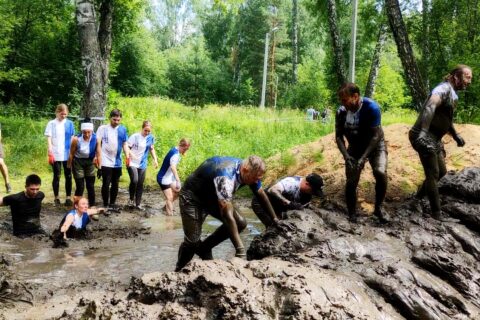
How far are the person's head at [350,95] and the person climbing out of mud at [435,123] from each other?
86 centimetres

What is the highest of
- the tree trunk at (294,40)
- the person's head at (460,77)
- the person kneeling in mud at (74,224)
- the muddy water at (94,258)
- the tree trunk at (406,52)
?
the tree trunk at (294,40)

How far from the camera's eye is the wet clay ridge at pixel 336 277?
147 inches

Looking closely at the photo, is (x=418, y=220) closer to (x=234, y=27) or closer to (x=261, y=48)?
(x=261, y=48)

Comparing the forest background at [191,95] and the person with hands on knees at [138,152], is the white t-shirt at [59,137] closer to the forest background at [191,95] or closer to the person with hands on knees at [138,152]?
the person with hands on knees at [138,152]

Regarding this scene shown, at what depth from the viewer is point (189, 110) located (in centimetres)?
2458

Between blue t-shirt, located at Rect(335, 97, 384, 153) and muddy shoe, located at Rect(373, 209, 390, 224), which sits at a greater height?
blue t-shirt, located at Rect(335, 97, 384, 153)

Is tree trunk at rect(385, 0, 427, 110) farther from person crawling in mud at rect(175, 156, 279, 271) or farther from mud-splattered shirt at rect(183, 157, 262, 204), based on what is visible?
mud-splattered shirt at rect(183, 157, 262, 204)

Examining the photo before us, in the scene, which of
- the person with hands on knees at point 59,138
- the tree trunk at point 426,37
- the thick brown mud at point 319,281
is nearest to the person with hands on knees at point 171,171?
the person with hands on knees at point 59,138

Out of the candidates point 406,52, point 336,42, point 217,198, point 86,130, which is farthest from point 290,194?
point 336,42

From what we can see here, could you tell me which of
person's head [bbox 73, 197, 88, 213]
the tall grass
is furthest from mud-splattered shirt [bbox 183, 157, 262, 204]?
the tall grass

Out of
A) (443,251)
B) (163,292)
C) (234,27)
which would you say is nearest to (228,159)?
(163,292)

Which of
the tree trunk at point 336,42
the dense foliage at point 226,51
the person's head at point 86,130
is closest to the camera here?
the person's head at point 86,130

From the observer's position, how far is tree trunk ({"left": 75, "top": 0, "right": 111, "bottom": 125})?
11.2 meters

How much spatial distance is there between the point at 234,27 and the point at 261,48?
19.4 ft
